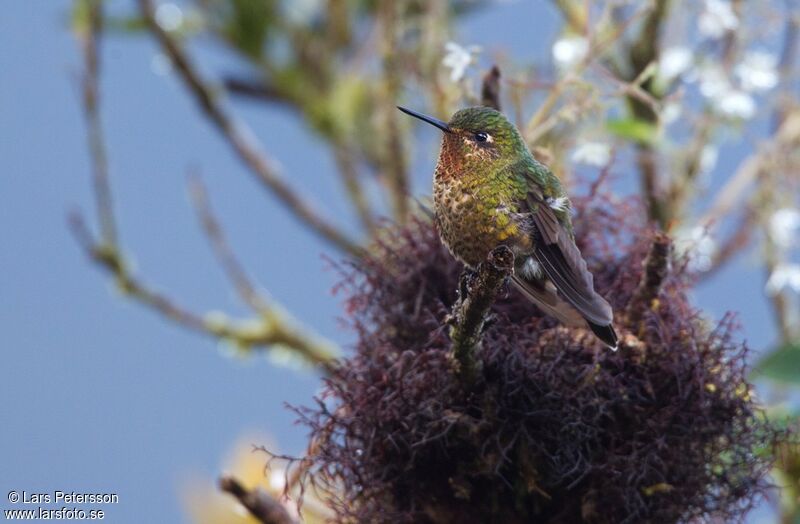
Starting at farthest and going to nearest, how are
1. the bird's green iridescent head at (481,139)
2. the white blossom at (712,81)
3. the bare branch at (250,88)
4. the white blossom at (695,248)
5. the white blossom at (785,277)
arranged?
the bare branch at (250,88) < the white blossom at (712,81) < the white blossom at (785,277) < the white blossom at (695,248) < the bird's green iridescent head at (481,139)

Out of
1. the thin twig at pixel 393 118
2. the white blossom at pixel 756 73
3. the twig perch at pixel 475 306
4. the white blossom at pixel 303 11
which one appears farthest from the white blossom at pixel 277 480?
the white blossom at pixel 303 11

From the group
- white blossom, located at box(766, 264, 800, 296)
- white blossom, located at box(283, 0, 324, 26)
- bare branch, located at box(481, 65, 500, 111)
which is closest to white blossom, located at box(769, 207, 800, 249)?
white blossom, located at box(766, 264, 800, 296)

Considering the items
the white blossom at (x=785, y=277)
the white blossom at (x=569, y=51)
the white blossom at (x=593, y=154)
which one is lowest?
the white blossom at (x=785, y=277)

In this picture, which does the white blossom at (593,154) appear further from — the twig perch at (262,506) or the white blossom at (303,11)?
the white blossom at (303,11)

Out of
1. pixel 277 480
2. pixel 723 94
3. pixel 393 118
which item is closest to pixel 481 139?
pixel 277 480

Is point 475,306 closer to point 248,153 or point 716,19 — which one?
point 716,19

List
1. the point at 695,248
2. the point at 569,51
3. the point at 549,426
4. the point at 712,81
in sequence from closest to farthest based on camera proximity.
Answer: the point at 549,426
the point at 695,248
the point at 569,51
the point at 712,81
